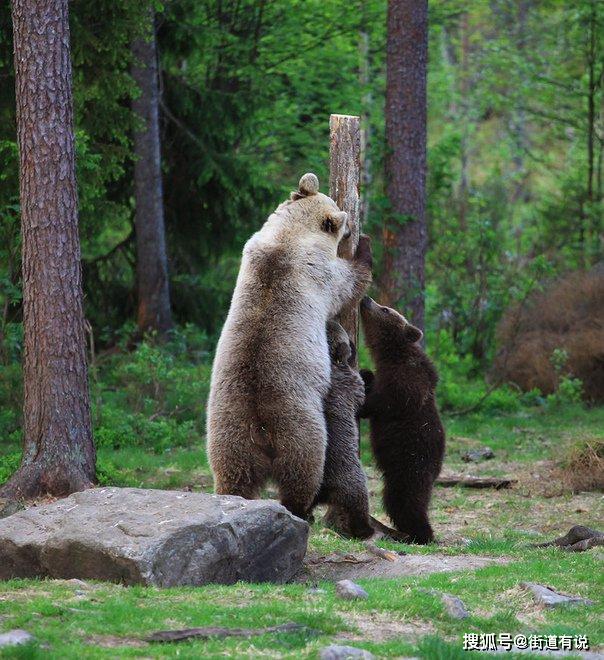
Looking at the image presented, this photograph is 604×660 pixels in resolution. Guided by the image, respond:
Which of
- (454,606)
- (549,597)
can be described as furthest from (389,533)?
(454,606)

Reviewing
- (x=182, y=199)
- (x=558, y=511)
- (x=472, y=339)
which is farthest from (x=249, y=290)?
(x=472, y=339)

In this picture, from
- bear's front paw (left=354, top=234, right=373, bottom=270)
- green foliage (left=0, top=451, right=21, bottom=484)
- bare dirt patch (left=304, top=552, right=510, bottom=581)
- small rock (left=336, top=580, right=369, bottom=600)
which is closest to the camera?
Result: small rock (left=336, top=580, right=369, bottom=600)

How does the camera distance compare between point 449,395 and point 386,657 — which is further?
point 449,395

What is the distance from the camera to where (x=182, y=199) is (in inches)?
711

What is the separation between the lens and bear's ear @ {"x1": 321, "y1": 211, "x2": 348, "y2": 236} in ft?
28.5

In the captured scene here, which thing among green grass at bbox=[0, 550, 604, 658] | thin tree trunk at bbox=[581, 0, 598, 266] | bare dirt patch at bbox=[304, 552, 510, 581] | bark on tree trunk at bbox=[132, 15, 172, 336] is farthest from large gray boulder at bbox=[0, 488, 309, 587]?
thin tree trunk at bbox=[581, 0, 598, 266]

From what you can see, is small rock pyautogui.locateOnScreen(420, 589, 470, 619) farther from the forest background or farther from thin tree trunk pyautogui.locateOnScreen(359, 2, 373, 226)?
thin tree trunk pyautogui.locateOnScreen(359, 2, 373, 226)

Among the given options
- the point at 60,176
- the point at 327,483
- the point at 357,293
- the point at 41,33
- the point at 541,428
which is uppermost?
the point at 41,33

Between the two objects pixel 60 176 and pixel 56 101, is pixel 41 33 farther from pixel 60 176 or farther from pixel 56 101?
pixel 60 176

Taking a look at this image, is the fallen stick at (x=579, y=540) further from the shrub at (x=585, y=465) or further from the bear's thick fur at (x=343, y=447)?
the shrub at (x=585, y=465)

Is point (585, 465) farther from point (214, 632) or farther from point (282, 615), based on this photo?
point (214, 632)

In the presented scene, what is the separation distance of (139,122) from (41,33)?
3.93 meters

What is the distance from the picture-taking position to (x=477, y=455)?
13930 mm

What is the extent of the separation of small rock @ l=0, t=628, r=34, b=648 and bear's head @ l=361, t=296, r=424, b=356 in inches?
191
